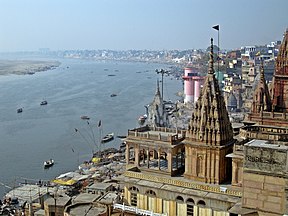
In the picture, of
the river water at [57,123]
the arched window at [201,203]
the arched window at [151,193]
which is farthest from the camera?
the river water at [57,123]

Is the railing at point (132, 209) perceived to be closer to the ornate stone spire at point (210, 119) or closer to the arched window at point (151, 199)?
the arched window at point (151, 199)

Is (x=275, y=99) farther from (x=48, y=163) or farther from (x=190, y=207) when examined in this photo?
(x=48, y=163)

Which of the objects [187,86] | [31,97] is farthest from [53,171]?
[31,97]

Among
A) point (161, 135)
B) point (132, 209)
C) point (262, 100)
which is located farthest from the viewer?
point (262, 100)

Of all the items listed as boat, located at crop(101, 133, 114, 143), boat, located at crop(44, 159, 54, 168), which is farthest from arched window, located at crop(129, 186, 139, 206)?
boat, located at crop(101, 133, 114, 143)

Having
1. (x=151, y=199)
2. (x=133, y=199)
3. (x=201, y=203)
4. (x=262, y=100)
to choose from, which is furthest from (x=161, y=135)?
(x=262, y=100)

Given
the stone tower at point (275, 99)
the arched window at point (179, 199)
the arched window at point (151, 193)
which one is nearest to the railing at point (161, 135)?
the arched window at point (151, 193)

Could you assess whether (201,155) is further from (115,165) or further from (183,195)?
(115,165)

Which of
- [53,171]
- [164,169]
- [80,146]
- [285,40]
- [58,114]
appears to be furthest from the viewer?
[58,114]
